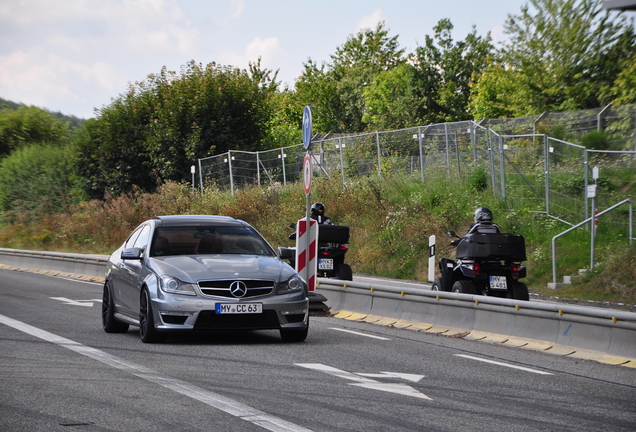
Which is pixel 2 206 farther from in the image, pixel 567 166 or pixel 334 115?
pixel 567 166

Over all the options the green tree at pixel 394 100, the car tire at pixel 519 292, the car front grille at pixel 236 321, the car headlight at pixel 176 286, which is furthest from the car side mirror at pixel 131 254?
the green tree at pixel 394 100

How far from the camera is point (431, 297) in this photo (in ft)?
42.4

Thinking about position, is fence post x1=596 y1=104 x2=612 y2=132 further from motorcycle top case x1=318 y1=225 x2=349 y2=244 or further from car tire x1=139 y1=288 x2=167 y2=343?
car tire x1=139 y1=288 x2=167 y2=343

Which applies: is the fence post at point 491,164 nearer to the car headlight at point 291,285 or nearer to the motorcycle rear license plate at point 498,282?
the motorcycle rear license plate at point 498,282

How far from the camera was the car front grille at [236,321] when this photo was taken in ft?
33.4

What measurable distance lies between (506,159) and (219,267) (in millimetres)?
17346

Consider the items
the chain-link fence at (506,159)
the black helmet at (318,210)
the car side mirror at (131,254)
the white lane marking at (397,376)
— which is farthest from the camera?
the chain-link fence at (506,159)

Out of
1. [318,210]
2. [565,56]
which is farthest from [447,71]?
[318,210]

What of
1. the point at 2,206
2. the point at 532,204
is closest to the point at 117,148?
the point at 2,206

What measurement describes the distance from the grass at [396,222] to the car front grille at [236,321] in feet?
32.2

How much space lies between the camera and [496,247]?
13.3 m

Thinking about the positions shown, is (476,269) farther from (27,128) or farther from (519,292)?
(27,128)

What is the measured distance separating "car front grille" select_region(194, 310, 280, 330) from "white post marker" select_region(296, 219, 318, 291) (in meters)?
4.51

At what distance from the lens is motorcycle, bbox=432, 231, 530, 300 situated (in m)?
13.4
